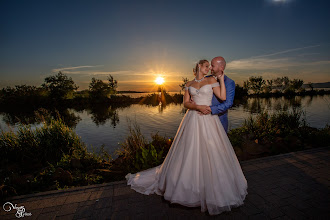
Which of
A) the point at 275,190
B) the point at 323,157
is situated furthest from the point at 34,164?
the point at 323,157

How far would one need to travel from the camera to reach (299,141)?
7160 mm

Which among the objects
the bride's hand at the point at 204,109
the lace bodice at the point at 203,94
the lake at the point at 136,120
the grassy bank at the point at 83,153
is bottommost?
the lake at the point at 136,120

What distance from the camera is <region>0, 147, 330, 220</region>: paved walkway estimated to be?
3.12 meters

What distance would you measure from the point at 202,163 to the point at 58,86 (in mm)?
54036

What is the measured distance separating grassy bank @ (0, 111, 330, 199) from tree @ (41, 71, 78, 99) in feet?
150

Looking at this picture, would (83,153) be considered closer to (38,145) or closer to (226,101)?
(38,145)

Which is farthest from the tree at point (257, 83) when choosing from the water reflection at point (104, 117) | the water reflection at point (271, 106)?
the water reflection at point (104, 117)

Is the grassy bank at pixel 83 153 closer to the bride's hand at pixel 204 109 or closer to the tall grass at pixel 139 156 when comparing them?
the tall grass at pixel 139 156

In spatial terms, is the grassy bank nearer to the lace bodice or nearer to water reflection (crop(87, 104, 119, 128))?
the lace bodice

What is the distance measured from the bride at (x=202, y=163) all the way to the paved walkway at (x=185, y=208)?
9.4 inches

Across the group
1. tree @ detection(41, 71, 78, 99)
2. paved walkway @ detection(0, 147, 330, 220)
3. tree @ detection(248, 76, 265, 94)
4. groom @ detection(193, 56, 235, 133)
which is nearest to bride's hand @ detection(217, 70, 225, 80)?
groom @ detection(193, 56, 235, 133)

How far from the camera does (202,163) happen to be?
10.7ft

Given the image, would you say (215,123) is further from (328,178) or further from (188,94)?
(328,178)

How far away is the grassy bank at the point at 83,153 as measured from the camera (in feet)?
16.2
